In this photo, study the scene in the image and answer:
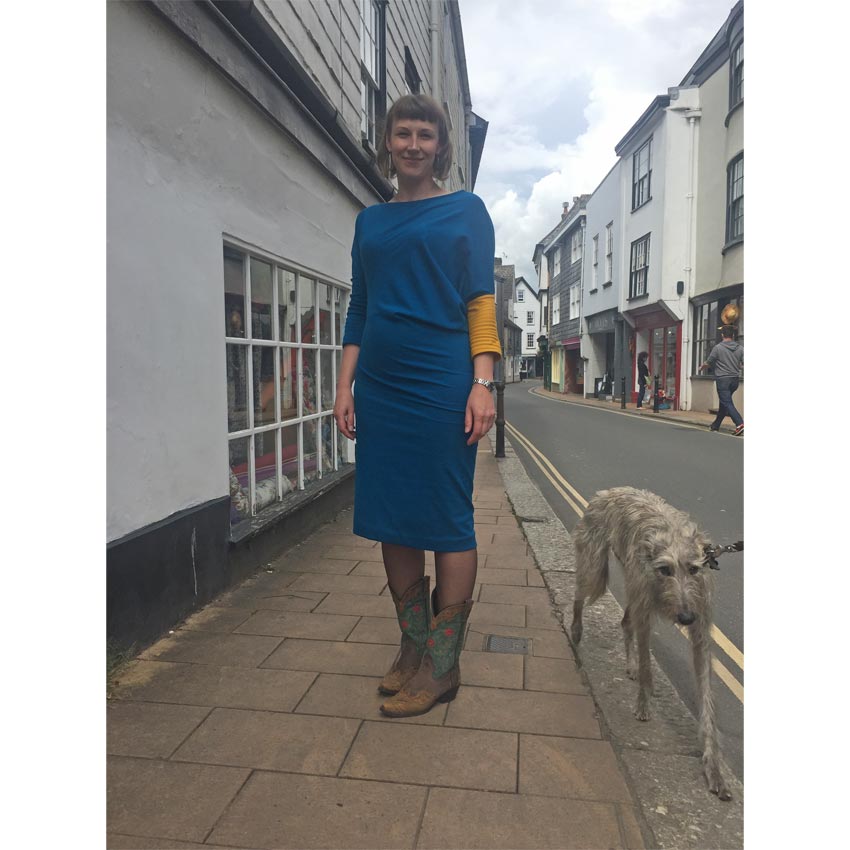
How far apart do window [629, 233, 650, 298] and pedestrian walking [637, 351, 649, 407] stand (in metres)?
2.31

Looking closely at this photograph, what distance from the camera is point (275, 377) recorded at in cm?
450

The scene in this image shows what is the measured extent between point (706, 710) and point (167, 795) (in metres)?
1.68

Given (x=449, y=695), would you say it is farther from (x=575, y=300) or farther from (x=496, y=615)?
(x=575, y=300)

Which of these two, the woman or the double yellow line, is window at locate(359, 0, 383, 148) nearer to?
the double yellow line

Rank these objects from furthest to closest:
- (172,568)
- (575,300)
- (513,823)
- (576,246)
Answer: (575,300)
(576,246)
(172,568)
(513,823)

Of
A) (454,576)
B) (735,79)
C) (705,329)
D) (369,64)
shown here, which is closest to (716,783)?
(454,576)

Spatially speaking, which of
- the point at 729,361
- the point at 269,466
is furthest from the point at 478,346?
the point at 729,361

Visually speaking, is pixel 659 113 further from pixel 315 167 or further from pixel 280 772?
pixel 280 772

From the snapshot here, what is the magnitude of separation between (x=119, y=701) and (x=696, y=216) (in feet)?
69.4

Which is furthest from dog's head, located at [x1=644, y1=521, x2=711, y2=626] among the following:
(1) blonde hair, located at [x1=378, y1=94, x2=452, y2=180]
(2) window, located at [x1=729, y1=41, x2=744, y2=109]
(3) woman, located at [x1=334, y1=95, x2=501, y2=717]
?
(2) window, located at [x1=729, y1=41, x2=744, y2=109]

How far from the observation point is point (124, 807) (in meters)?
1.80

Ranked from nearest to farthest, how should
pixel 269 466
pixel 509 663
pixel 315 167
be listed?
pixel 509 663 < pixel 269 466 < pixel 315 167

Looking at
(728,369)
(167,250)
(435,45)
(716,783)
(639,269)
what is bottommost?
(716,783)

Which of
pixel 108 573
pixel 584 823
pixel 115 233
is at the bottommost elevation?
pixel 584 823
